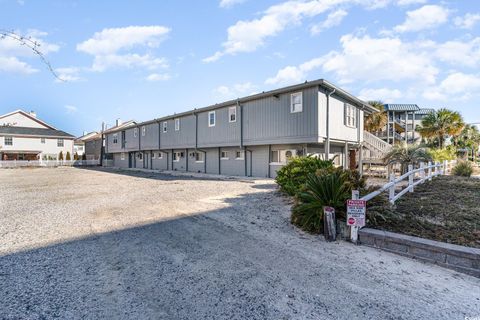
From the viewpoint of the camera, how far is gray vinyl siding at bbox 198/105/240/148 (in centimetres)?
1789

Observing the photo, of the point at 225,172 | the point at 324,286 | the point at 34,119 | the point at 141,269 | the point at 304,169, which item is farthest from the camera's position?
the point at 34,119

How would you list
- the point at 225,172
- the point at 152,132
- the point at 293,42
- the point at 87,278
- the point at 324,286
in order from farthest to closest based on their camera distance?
the point at 152,132, the point at 225,172, the point at 293,42, the point at 87,278, the point at 324,286

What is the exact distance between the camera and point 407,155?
43.8ft

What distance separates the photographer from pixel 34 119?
42.3 meters

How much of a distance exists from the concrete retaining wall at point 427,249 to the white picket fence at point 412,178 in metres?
0.75

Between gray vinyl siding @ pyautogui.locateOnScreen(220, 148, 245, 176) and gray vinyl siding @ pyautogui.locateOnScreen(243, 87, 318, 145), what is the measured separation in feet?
7.28

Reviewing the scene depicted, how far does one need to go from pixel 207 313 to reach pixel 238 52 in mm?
13388

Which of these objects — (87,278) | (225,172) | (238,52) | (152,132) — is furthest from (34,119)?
(87,278)

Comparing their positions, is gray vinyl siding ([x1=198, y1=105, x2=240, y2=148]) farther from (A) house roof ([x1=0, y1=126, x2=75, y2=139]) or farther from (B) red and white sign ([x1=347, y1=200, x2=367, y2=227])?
(A) house roof ([x1=0, y1=126, x2=75, y2=139])

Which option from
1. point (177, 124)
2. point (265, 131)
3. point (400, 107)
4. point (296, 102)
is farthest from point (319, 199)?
point (400, 107)

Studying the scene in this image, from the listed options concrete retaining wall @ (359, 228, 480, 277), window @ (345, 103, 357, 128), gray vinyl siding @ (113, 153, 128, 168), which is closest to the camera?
concrete retaining wall @ (359, 228, 480, 277)

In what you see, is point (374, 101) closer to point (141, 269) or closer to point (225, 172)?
point (225, 172)

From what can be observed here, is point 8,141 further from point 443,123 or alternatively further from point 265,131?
point 443,123

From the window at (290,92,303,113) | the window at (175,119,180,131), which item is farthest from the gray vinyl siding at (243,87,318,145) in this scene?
the window at (175,119,180,131)
